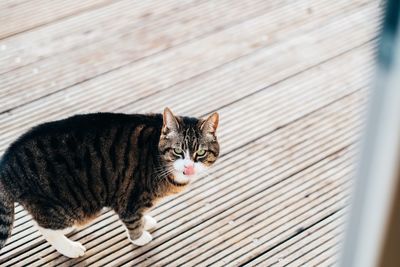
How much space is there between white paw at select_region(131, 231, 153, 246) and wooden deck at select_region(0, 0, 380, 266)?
0.07 ft

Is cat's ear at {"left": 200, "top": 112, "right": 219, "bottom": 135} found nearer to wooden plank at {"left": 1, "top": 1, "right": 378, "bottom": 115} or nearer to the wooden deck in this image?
the wooden deck

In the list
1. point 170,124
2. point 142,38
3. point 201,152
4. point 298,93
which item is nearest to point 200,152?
point 201,152

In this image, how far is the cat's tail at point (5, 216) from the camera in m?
1.47

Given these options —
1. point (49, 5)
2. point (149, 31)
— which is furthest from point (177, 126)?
point (49, 5)

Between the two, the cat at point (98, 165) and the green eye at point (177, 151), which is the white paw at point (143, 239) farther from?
the green eye at point (177, 151)

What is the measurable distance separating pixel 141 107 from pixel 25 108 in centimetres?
46

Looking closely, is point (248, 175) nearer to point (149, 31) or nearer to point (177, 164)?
point (177, 164)

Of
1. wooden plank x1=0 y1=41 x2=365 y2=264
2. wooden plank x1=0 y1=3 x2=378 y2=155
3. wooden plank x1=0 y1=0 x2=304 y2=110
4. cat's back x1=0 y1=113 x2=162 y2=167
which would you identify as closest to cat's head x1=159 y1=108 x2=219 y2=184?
cat's back x1=0 y1=113 x2=162 y2=167

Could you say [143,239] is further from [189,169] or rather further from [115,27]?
[115,27]

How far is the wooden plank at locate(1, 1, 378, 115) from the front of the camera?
2232 millimetres

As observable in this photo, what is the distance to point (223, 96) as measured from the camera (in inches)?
86.0

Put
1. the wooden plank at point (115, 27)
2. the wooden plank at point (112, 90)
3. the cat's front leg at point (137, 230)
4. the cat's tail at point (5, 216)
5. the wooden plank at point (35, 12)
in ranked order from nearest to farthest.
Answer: the cat's tail at point (5, 216) → the cat's front leg at point (137, 230) → the wooden plank at point (112, 90) → the wooden plank at point (115, 27) → the wooden plank at point (35, 12)

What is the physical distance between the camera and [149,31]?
96.8 inches

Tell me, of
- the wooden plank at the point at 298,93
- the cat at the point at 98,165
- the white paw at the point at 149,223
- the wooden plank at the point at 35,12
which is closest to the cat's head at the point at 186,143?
the cat at the point at 98,165
